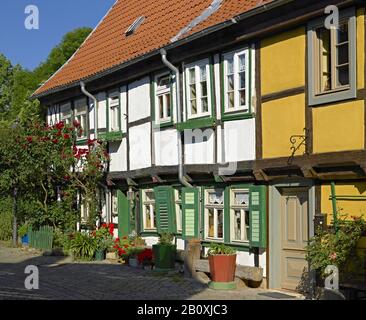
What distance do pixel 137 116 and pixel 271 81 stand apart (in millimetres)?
5575

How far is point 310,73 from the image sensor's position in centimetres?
1119

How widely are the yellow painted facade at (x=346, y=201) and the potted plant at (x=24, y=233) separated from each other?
12.9 metres

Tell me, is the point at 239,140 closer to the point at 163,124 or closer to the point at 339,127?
the point at 339,127

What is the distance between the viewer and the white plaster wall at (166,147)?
604 inches

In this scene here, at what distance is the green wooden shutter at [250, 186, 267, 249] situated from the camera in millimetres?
12477

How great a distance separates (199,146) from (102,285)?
11.2ft

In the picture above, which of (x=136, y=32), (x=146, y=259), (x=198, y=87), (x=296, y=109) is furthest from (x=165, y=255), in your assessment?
(x=136, y=32)

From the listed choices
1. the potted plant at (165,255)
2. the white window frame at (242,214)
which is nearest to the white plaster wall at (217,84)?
the white window frame at (242,214)

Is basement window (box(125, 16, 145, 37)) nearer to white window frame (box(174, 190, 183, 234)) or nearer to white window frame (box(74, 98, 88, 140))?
white window frame (box(74, 98, 88, 140))

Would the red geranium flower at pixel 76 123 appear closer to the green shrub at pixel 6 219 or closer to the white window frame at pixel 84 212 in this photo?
the white window frame at pixel 84 212

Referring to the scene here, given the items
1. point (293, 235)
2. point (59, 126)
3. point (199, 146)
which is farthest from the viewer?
point (59, 126)

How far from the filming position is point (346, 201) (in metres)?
10.7
